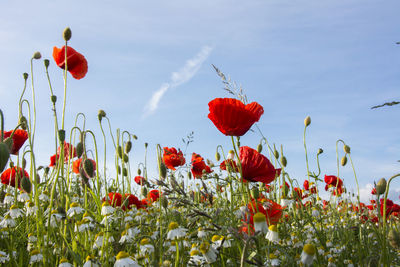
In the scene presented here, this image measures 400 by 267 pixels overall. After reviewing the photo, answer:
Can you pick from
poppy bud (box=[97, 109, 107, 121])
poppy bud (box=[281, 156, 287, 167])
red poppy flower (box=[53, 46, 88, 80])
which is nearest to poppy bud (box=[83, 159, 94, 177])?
poppy bud (box=[97, 109, 107, 121])

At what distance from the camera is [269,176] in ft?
7.76

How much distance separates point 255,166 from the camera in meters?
2.31

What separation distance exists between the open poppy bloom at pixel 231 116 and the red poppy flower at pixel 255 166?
261mm

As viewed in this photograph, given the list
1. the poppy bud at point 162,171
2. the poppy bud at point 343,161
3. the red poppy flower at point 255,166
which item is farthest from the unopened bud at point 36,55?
the poppy bud at point 343,161

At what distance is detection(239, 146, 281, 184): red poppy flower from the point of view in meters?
2.32

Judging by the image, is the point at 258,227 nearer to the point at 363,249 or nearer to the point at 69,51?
the point at 363,249

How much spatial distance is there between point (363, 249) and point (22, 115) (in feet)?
9.19

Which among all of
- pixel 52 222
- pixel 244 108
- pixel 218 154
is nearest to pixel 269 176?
pixel 244 108

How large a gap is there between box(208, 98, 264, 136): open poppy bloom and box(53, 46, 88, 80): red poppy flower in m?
1.76

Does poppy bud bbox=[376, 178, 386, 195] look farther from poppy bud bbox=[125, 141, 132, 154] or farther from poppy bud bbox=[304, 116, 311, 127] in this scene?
poppy bud bbox=[125, 141, 132, 154]

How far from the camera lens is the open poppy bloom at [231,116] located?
2076 mm

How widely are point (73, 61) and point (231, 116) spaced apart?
1.96m

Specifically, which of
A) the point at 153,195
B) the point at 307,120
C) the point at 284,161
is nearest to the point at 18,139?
the point at 153,195

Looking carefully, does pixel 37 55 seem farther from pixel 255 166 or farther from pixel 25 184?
pixel 255 166
